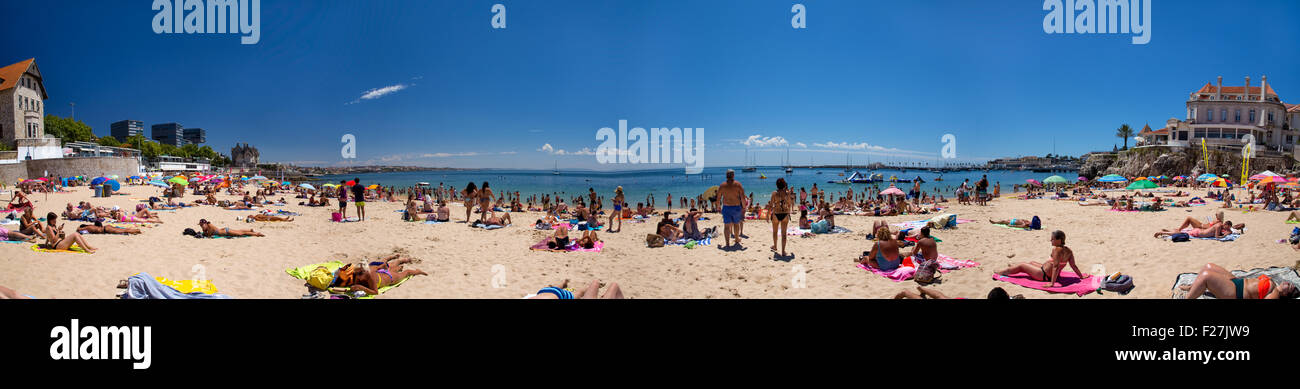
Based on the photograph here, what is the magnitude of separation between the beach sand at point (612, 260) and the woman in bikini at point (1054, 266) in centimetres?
42

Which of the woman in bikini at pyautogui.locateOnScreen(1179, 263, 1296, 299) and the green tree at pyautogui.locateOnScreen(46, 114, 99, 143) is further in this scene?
the green tree at pyautogui.locateOnScreen(46, 114, 99, 143)

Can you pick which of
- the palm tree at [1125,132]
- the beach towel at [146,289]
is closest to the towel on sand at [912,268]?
the beach towel at [146,289]

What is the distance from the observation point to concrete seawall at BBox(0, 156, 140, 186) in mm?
22078

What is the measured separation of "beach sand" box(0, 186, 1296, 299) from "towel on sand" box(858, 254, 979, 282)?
0.61ft

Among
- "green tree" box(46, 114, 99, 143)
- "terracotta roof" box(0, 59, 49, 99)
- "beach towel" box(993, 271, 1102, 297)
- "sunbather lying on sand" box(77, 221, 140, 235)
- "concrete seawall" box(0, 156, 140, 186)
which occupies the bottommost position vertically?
"beach towel" box(993, 271, 1102, 297)

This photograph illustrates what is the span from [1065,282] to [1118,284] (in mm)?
497

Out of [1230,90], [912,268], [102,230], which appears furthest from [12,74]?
[1230,90]

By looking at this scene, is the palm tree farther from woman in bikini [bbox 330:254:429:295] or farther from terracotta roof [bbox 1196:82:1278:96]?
woman in bikini [bbox 330:254:429:295]

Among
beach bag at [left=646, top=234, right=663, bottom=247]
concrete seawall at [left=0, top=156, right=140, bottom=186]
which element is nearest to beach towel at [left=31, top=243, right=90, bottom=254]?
beach bag at [left=646, top=234, right=663, bottom=247]

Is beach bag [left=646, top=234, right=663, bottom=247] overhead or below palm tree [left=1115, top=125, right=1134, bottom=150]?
below

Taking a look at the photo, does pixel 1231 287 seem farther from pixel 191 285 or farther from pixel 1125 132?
pixel 1125 132
